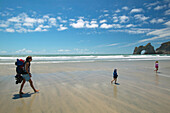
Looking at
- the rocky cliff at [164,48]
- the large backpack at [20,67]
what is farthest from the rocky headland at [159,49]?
the large backpack at [20,67]

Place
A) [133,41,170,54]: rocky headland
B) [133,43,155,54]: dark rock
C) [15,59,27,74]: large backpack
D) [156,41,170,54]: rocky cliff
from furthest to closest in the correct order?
1. [133,43,155,54]: dark rock
2. [133,41,170,54]: rocky headland
3. [156,41,170,54]: rocky cliff
4. [15,59,27,74]: large backpack

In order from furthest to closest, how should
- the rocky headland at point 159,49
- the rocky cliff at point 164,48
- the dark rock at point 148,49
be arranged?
the dark rock at point 148,49
the rocky headland at point 159,49
the rocky cliff at point 164,48

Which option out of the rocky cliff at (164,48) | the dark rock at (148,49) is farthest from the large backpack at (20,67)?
the rocky cliff at (164,48)

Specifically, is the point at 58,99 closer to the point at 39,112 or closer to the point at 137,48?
the point at 39,112

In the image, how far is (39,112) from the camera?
3.25 meters

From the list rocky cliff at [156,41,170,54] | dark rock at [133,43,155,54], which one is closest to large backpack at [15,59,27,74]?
dark rock at [133,43,155,54]

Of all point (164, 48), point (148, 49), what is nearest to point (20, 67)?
point (148, 49)

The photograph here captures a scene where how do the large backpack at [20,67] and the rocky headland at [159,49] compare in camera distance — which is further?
the rocky headland at [159,49]

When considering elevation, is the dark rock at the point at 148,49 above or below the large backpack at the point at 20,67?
above

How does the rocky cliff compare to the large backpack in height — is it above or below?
above

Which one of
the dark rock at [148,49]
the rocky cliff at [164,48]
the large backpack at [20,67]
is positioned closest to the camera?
the large backpack at [20,67]

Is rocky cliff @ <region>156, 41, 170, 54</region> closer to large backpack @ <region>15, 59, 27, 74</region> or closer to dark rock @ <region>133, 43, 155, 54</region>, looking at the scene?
dark rock @ <region>133, 43, 155, 54</region>

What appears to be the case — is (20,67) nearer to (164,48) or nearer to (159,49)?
(164,48)

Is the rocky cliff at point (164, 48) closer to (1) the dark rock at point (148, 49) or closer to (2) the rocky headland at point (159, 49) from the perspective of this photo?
(2) the rocky headland at point (159, 49)
